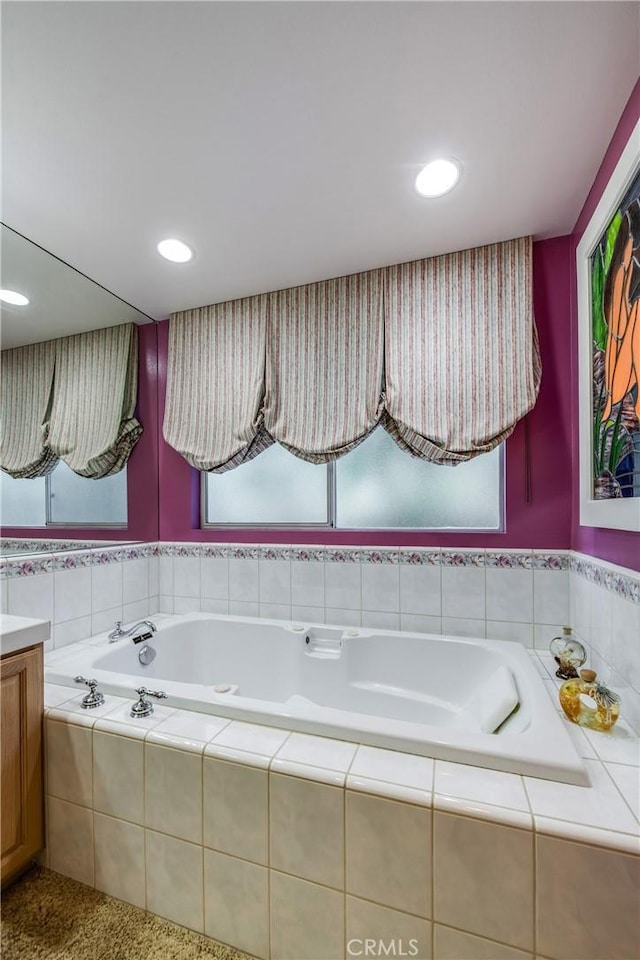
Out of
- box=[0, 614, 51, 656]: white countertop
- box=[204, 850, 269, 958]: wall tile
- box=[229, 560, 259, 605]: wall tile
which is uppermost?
box=[0, 614, 51, 656]: white countertop

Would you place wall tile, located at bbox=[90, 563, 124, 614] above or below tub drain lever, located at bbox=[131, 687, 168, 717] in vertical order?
above

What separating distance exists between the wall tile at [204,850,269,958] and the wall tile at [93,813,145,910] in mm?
214

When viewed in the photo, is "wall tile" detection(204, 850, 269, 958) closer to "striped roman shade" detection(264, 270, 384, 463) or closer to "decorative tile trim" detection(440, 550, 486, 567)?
"decorative tile trim" detection(440, 550, 486, 567)

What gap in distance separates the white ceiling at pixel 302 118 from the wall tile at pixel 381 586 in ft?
5.05

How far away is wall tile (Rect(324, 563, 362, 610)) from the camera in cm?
204

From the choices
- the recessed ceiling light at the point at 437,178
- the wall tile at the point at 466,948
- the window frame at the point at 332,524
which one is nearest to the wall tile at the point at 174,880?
the wall tile at the point at 466,948

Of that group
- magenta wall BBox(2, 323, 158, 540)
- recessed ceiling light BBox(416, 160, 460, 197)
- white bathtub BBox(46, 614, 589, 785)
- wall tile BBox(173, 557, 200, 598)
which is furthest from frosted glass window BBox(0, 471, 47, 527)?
recessed ceiling light BBox(416, 160, 460, 197)

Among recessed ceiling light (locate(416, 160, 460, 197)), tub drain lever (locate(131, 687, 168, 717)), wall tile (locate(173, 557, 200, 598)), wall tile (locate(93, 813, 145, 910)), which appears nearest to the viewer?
wall tile (locate(93, 813, 145, 910))

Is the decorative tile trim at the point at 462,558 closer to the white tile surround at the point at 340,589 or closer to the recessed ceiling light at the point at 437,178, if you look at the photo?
the white tile surround at the point at 340,589

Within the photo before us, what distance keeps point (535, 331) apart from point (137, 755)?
2.17 meters

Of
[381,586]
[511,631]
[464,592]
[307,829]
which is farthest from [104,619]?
[511,631]

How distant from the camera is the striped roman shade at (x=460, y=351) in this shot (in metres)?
1.74

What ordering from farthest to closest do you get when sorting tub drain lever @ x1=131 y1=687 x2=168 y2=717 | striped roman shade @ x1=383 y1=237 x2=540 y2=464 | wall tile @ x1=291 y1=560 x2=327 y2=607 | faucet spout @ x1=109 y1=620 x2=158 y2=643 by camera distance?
wall tile @ x1=291 y1=560 x2=327 y2=607, faucet spout @ x1=109 y1=620 x2=158 y2=643, striped roman shade @ x1=383 y1=237 x2=540 y2=464, tub drain lever @ x1=131 y1=687 x2=168 y2=717

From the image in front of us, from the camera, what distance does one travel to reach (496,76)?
42.3 inches
